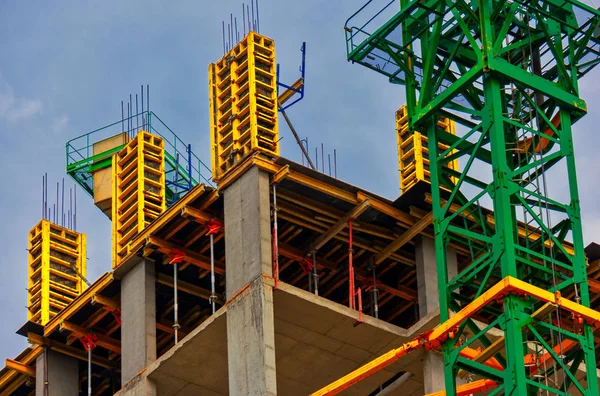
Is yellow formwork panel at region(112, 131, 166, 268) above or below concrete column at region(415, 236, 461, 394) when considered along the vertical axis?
above

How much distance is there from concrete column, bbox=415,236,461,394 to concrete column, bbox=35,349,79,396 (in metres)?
11.6

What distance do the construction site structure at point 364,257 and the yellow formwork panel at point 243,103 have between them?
0.20 ft

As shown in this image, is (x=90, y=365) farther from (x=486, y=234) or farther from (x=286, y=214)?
(x=486, y=234)

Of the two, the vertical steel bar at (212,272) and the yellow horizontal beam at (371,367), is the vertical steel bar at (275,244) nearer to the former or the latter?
the vertical steel bar at (212,272)

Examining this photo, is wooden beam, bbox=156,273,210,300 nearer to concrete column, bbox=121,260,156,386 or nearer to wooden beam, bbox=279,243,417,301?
concrete column, bbox=121,260,156,386

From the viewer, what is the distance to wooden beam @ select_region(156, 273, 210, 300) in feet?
206

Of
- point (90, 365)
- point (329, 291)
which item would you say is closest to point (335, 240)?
point (329, 291)

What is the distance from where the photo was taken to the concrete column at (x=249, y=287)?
5656 cm

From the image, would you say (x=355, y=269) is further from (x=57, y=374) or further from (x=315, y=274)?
(x=57, y=374)

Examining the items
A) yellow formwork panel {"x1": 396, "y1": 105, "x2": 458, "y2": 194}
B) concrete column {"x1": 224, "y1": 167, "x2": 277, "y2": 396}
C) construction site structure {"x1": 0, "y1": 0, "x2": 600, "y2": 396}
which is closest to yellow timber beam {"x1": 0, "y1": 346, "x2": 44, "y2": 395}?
construction site structure {"x1": 0, "y1": 0, "x2": 600, "y2": 396}

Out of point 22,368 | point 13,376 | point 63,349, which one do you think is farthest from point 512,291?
point 13,376

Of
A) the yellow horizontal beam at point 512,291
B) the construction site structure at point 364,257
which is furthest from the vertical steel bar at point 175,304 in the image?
the yellow horizontal beam at point 512,291

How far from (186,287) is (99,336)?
3.87 metres

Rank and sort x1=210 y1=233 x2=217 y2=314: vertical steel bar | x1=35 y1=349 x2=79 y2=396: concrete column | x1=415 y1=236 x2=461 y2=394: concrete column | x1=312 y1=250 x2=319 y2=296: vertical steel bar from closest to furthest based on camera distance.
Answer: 1. x1=415 y1=236 x2=461 y2=394: concrete column
2. x1=210 y1=233 x2=217 y2=314: vertical steel bar
3. x1=312 y1=250 x2=319 y2=296: vertical steel bar
4. x1=35 y1=349 x2=79 y2=396: concrete column
